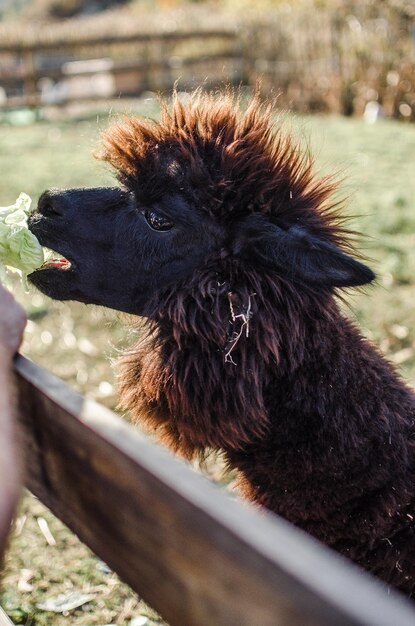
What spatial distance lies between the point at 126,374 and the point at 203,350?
0.41 m

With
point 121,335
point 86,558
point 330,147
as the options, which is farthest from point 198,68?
point 86,558

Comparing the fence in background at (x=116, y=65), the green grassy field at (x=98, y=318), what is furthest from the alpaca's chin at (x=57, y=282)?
the fence in background at (x=116, y=65)

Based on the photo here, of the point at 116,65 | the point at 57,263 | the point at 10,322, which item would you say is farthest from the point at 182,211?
the point at 116,65

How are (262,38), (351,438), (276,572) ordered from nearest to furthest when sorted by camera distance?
1. (276,572)
2. (351,438)
3. (262,38)

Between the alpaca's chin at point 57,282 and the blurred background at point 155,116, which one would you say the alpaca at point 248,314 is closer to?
the alpaca's chin at point 57,282

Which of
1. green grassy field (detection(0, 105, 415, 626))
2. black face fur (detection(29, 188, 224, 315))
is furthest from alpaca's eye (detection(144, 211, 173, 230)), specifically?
green grassy field (detection(0, 105, 415, 626))

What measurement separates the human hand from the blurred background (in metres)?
1.15

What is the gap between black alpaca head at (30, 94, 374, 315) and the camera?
2.21m

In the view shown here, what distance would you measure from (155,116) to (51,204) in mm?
5878

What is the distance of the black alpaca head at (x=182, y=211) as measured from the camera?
7.26ft

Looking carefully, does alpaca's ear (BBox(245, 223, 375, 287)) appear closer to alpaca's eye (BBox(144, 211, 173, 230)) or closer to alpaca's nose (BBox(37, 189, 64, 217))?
alpaca's eye (BBox(144, 211, 173, 230))

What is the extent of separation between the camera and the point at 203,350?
2143mm

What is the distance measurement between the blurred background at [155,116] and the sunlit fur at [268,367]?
263 millimetres

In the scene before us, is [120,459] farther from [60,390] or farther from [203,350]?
[203,350]
